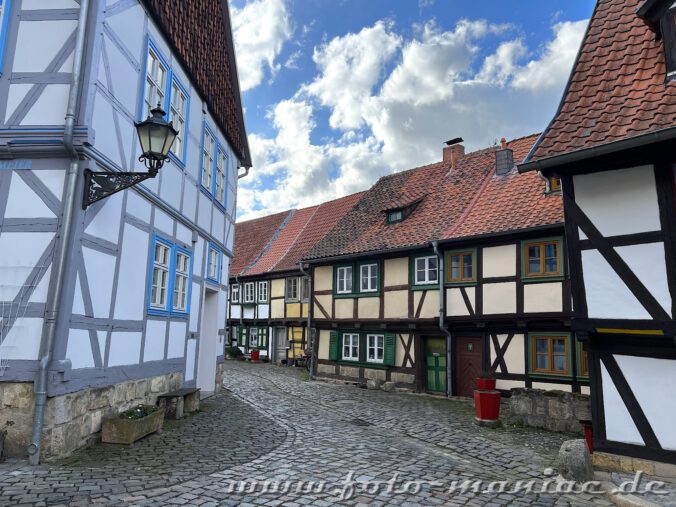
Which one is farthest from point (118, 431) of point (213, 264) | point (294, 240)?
point (294, 240)

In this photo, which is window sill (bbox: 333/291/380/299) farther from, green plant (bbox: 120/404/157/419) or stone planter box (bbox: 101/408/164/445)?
stone planter box (bbox: 101/408/164/445)

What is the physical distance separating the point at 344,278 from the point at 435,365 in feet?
15.4

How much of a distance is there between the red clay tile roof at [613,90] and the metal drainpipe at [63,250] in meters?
6.30

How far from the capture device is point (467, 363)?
1404 centimetres

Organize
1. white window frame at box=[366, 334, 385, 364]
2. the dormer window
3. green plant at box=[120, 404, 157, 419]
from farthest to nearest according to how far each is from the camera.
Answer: the dormer window < white window frame at box=[366, 334, 385, 364] < green plant at box=[120, 404, 157, 419]

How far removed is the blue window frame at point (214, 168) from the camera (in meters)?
11.3

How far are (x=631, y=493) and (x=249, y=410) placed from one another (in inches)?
286

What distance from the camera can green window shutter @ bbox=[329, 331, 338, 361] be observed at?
17812 millimetres

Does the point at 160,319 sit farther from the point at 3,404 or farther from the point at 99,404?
the point at 3,404

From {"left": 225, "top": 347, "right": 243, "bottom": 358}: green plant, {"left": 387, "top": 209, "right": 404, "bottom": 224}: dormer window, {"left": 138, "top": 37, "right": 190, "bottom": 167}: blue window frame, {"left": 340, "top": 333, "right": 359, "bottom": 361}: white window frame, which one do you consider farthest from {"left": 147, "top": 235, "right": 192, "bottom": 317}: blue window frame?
{"left": 225, "top": 347, "right": 243, "bottom": 358}: green plant

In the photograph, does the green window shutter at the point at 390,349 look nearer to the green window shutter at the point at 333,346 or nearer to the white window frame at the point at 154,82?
the green window shutter at the point at 333,346

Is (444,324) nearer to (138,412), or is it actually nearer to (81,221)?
(138,412)

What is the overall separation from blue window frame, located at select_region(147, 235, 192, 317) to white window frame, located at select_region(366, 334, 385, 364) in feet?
25.8

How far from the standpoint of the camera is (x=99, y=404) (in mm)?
6797
